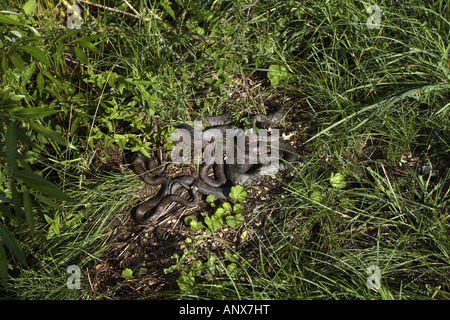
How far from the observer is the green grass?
8.76 ft

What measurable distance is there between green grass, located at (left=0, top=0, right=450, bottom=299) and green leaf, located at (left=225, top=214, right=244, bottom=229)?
172mm

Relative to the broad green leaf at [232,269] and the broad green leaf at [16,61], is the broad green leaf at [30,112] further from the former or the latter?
the broad green leaf at [232,269]

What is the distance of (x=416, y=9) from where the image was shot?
348cm

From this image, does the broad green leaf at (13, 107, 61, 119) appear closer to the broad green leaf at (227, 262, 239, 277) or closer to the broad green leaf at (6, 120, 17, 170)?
the broad green leaf at (6, 120, 17, 170)

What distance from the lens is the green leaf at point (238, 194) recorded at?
3209 millimetres

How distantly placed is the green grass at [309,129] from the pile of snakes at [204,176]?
0.15 metres

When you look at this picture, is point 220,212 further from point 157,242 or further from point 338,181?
point 338,181

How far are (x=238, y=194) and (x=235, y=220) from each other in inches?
8.6

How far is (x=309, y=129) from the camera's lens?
11.9 feet

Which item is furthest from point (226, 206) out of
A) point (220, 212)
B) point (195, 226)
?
point (195, 226)

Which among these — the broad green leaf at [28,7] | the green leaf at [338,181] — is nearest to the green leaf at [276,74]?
the green leaf at [338,181]

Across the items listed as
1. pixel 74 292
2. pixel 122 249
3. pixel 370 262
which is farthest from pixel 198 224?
pixel 370 262

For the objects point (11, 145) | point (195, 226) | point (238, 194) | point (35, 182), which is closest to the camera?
point (11, 145)

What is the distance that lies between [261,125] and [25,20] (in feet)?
6.67
